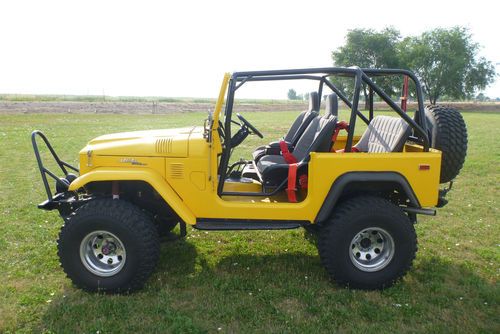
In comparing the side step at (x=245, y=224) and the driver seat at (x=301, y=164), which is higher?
the driver seat at (x=301, y=164)

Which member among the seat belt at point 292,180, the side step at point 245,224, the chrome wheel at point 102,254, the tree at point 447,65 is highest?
the tree at point 447,65

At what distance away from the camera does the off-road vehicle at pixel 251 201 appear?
12.9 ft

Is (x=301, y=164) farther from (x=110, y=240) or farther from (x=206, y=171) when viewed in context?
(x=110, y=240)

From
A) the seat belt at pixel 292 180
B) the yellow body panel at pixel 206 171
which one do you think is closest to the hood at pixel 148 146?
the yellow body panel at pixel 206 171

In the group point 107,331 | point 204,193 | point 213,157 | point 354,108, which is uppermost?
point 354,108

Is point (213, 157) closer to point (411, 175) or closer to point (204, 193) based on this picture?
point (204, 193)

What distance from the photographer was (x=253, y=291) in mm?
4062

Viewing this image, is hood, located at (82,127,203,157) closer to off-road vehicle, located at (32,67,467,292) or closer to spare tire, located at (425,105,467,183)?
off-road vehicle, located at (32,67,467,292)

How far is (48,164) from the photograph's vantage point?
403 inches

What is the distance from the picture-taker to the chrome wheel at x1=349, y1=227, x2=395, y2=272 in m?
4.10

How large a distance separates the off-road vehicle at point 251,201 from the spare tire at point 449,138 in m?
0.01

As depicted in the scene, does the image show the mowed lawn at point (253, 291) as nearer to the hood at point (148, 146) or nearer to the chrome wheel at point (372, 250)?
the chrome wheel at point (372, 250)

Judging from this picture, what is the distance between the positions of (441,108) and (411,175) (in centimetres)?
93

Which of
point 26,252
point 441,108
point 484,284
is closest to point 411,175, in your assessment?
point 441,108
